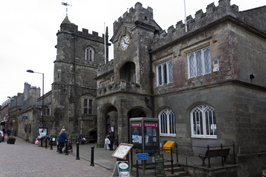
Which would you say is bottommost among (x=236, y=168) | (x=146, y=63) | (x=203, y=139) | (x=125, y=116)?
(x=236, y=168)

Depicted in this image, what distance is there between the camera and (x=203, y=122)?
42.0ft

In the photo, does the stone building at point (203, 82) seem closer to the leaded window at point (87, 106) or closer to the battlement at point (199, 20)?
the battlement at point (199, 20)

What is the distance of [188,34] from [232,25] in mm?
2671

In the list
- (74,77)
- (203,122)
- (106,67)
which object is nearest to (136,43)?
(106,67)

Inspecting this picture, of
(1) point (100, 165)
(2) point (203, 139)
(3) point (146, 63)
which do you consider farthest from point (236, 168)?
(3) point (146, 63)

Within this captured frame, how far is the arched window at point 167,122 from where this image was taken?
591 inches

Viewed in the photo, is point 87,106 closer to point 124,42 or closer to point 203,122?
point 124,42

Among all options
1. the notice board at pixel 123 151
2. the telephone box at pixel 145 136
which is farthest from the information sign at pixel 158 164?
the notice board at pixel 123 151

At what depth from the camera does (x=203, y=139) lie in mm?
A: 12648

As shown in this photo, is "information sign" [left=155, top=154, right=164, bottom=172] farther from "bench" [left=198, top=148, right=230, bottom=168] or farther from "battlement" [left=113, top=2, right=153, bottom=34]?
"battlement" [left=113, top=2, right=153, bottom=34]

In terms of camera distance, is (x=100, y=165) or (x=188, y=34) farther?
(x=188, y=34)

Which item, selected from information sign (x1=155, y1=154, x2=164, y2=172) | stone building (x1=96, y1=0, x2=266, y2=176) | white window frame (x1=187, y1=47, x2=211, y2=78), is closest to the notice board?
information sign (x1=155, y1=154, x2=164, y2=172)

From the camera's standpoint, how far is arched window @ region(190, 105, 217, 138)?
40.5 ft

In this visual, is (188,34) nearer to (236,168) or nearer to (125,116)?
(125,116)
